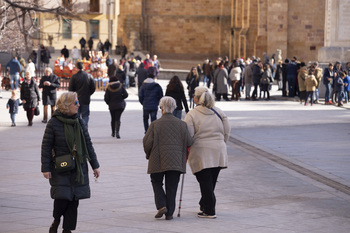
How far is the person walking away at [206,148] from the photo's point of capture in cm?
970

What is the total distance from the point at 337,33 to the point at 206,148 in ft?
74.3

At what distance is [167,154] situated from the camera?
31.2 ft

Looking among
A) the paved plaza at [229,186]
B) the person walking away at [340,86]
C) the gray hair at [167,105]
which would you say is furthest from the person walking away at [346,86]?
the gray hair at [167,105]

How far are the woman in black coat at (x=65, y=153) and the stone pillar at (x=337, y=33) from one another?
23.8 meters

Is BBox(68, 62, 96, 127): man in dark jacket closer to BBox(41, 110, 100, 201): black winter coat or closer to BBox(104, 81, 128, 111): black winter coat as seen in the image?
BBox(104, 81, 128, 111): black winter coat

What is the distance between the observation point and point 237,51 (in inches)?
2057

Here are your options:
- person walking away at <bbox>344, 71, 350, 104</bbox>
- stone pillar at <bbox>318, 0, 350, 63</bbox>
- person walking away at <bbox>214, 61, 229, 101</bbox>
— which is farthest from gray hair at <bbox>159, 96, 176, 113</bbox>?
stone pillar at <bbox>318, 0, 350, 63</bbox>

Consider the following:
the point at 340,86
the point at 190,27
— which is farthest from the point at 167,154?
the point at 190,27

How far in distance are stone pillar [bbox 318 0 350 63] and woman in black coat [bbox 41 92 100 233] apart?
78.0 feet

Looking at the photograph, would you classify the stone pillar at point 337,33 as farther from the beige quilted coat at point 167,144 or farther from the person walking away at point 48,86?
the beige quilted coat at point 167,144

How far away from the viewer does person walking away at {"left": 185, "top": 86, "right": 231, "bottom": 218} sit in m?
9.70

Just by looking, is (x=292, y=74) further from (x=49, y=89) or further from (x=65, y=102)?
(x=65, y=102)

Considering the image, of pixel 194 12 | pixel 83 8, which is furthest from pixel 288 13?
pixel 83 8

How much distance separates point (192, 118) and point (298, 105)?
19.3m
